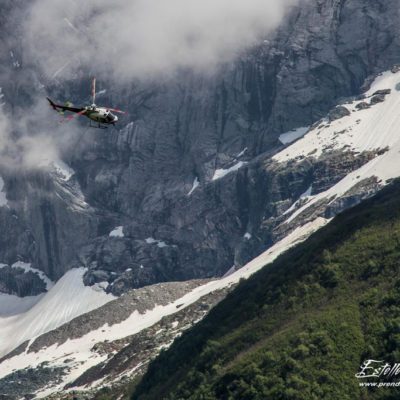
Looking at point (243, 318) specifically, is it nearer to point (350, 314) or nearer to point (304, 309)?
point (304, 309)

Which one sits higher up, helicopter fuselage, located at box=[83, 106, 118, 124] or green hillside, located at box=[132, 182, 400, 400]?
helicopter fuselage, located at box=[83, 106, 118, 124]

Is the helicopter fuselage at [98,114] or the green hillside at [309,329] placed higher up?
the helicopter fuselage at [98,114]

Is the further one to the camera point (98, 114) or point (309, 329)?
point (309, 329)

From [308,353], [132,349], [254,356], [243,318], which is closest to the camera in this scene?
[308,353]

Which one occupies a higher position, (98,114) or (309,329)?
(98,114)

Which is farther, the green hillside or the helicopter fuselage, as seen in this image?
the helicopter fuselage

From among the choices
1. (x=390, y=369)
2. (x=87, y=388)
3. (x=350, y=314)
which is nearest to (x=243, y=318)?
(x=350, y=314)

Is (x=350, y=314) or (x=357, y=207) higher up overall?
(x=357, y=207)

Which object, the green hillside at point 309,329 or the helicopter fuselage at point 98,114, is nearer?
the green hillside at point 309,329
